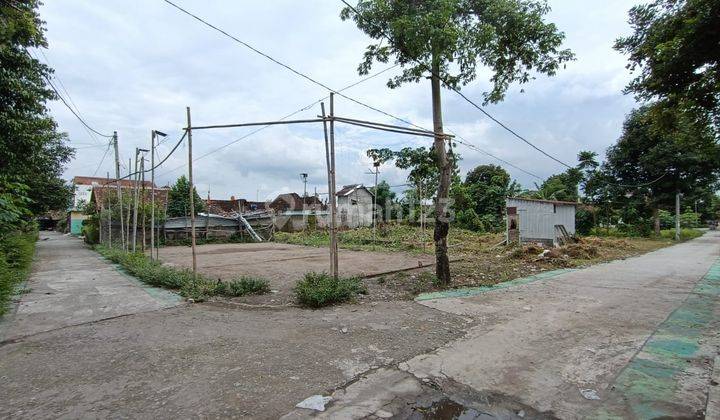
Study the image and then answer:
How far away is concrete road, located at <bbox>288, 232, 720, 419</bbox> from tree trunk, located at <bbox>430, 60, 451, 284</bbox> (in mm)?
1304

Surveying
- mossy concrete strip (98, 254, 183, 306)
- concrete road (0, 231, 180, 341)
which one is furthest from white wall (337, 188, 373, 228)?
mossy concrete strip (98, 254, 183, 306)

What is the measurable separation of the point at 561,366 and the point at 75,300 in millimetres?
8142

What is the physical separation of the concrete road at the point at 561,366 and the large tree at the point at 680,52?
3730mm

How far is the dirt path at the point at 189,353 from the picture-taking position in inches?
122

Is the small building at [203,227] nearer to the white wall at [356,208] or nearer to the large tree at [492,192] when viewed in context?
the white wall at [356,208]

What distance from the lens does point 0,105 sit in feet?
25.2

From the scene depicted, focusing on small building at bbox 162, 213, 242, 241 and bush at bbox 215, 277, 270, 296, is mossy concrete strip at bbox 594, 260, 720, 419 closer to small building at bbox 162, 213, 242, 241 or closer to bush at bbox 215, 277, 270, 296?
bush at bbox 215, 277, 270, 296

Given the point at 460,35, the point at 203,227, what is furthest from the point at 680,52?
the point at 203,227

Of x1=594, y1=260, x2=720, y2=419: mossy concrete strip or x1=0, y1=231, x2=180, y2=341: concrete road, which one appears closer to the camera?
x1=594, y1=260, x2=720, y2=419: mossy concrete strip

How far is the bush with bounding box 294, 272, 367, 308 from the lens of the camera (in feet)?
20.4

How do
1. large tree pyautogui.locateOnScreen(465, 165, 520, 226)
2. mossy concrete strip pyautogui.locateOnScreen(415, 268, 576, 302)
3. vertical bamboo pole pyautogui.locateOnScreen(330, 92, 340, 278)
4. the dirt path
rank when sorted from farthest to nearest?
large tree pyautogui.locateOnScreen(465, 165, 520, 226)
mossy concrete strip pyautogui.locateOnScreen(415, 268, 576, 302)
vertical bamboo pole pyautogui.locateOnScreen(330, 92, 340, 278)
the dirt path

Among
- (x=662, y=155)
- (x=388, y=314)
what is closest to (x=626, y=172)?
(x=662, y=155)

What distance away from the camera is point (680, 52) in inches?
224

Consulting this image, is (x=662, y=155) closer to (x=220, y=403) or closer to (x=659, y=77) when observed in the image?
(x=659, y=77)
